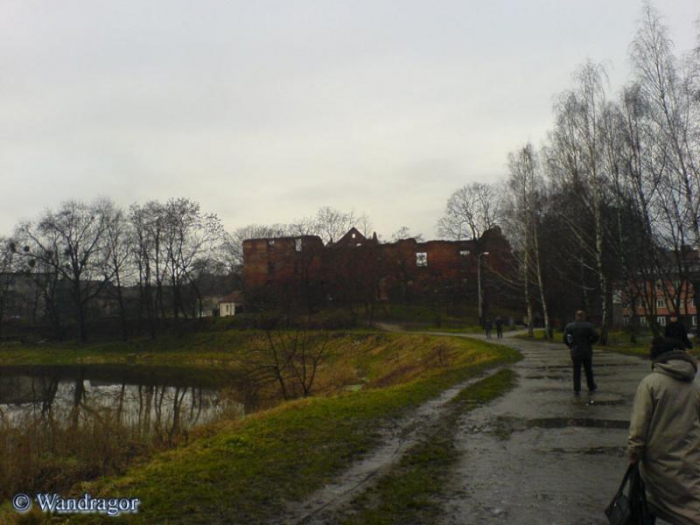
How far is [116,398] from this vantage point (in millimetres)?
25328

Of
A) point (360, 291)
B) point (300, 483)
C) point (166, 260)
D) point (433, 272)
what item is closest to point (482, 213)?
point (433, 272)

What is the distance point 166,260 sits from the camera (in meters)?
65.4

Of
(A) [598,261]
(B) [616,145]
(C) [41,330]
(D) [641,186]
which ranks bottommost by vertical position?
(C) [41,330]

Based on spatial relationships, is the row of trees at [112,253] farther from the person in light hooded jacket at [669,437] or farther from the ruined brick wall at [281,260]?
the person in light hooded jacket at [669,437]

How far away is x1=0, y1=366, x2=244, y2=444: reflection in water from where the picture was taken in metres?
15.7

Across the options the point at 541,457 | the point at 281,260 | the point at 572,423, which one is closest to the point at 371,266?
the point at 281,260

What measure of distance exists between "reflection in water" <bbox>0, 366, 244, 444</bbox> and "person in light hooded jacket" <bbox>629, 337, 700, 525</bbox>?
35.0 ft

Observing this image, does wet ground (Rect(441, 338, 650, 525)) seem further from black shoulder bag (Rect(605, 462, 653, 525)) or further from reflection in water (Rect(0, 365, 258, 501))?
reflection in water (Rect(0, 365, 258, 501))

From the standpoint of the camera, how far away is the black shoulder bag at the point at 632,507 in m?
4.22

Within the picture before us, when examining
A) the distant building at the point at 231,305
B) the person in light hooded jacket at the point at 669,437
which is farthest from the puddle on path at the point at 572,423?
the distant building at the point at 231,305

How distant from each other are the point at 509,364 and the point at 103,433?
1364 centimetres

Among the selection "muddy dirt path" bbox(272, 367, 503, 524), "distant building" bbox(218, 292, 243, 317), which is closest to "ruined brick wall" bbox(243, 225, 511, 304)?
"distant building" bbox(218, 292, 243, 317)

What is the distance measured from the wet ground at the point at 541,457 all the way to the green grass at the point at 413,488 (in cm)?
17

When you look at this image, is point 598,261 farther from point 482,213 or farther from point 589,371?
point 482,213
